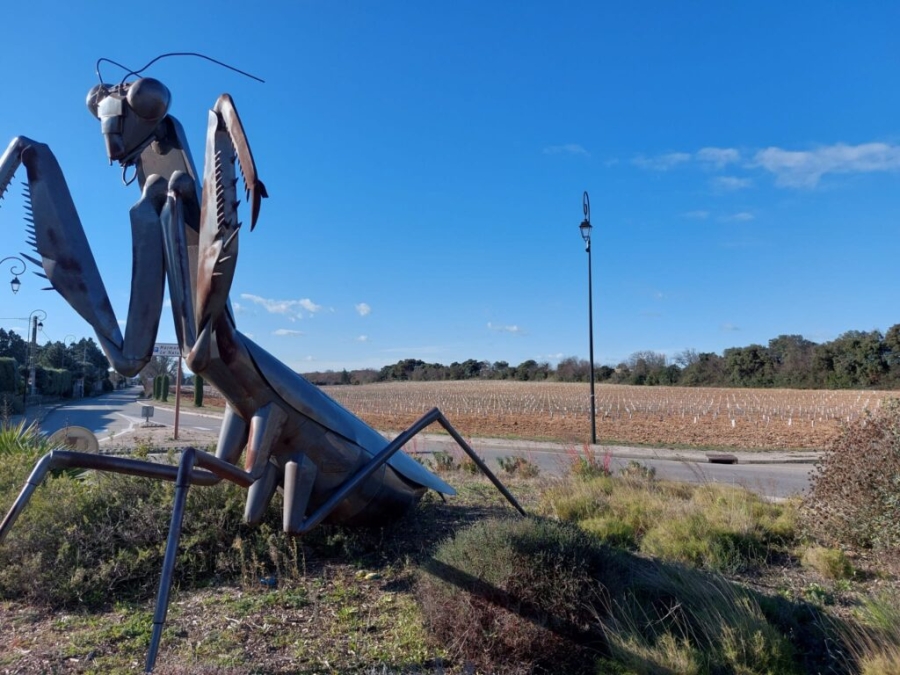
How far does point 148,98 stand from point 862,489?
20.5 ft

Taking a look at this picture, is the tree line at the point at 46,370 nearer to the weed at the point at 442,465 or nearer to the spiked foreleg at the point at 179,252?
the weed at the point at 442,465

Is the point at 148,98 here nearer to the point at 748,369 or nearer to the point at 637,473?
the point at 637,473

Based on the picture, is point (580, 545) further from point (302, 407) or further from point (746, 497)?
point (746, 497)

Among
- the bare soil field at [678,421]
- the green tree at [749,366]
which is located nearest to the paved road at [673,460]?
the bare soil field at [678,421]

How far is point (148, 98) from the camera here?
3.44 m

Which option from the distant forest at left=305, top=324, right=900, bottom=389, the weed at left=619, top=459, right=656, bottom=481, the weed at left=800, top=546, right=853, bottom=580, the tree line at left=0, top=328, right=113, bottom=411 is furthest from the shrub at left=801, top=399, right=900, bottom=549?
the distant forest at left=305, top=324, right=900, bottom=389

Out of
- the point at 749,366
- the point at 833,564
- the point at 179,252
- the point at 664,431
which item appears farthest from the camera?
the point at 749,366

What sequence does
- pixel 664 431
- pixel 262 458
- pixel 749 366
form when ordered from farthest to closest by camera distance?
pixel 749 366 → pixel 664 431 → pixel 262 458

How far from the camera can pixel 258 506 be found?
416 cm

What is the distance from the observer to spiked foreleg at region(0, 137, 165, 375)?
10.2 ft

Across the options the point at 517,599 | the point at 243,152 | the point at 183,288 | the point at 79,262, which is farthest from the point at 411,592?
the point at 243,152

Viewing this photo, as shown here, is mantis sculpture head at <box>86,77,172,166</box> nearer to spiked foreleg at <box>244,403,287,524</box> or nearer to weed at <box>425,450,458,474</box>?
spiked foreleg at <box>244,403,287,524</box>

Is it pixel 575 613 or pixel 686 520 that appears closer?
pixel 575 613

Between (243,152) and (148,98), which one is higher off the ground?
(148,98)
